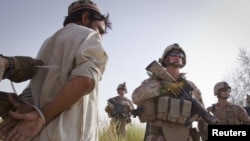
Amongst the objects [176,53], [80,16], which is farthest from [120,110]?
[80,16]

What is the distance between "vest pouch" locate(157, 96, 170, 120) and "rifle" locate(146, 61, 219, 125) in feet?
0.81

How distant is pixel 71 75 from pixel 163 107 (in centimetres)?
285

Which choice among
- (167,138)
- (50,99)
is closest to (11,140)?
(50,99)

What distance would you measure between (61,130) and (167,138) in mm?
2760

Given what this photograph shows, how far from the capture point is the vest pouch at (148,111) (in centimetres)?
426

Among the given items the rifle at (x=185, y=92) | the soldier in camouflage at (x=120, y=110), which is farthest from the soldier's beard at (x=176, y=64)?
the soldier in camouflage at (x=120, y=110)

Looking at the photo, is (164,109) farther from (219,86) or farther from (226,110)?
(219,86)

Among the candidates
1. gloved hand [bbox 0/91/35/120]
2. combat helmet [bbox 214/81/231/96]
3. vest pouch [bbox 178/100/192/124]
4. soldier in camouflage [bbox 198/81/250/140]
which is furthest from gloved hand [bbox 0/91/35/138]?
combat helmet [bbox 214/81/231/96]

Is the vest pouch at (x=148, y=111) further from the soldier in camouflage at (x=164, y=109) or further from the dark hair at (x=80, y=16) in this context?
the dark hair at (x=80, y=16)

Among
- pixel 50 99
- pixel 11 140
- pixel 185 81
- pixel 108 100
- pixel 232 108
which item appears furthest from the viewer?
pixel 108 100

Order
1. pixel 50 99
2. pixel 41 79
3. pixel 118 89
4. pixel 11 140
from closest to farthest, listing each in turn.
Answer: pixel 11 140
pixel 50 99
pixel 41 79
pixel 118 89

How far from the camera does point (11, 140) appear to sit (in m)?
1.43

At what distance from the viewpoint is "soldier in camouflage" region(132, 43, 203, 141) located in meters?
4.17

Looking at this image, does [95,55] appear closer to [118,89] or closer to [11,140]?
[11,140]
